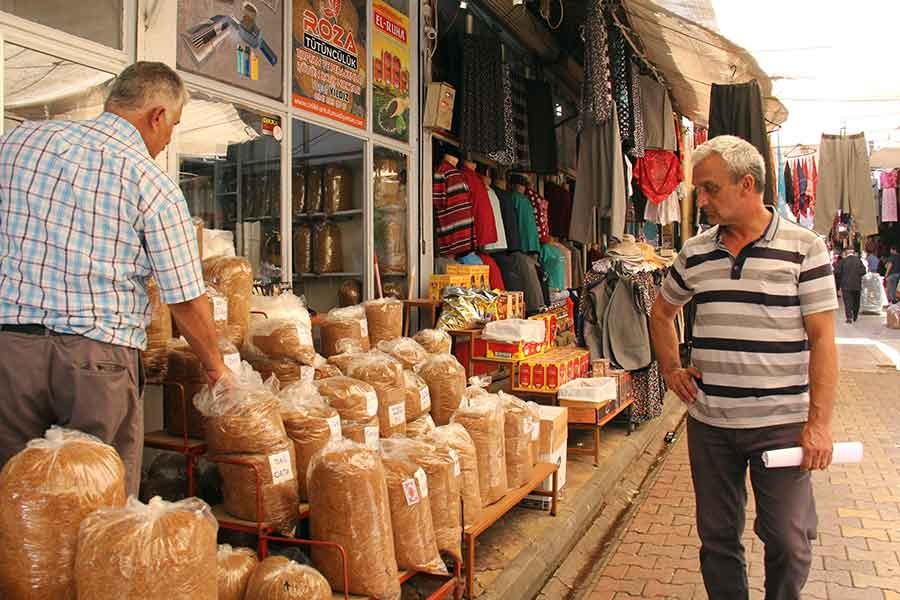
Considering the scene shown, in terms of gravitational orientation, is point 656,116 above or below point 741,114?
above

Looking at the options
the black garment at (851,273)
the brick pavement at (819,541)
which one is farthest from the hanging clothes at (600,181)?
the black garment at (851,273)

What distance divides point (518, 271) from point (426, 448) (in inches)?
171

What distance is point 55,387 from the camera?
7.91 feet

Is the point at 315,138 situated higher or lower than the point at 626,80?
lower

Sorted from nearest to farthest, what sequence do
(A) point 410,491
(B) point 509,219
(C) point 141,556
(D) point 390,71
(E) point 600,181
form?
(C) point 141,556 → (A) point 410,491 → (D) point 390,71 → (E) point 600,181 → (B) point 509,219

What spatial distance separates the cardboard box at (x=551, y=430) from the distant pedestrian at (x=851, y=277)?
17874 mm

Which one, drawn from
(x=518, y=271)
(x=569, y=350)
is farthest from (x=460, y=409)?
(x=518, y=271)

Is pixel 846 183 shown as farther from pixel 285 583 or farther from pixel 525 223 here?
pixel 285 583

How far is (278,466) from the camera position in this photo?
298 centimetres

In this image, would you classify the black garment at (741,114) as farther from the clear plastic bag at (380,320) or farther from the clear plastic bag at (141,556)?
the clear plastic bag at (141,556)

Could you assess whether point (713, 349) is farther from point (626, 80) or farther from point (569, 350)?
point (626, 80)

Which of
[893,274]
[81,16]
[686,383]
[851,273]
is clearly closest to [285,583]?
[686,383]

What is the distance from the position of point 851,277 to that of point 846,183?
424 inches

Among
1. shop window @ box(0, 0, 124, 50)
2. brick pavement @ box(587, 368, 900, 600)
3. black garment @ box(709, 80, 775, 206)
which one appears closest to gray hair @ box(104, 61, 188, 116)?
shop window @ box(0, 0, 124, 50)
